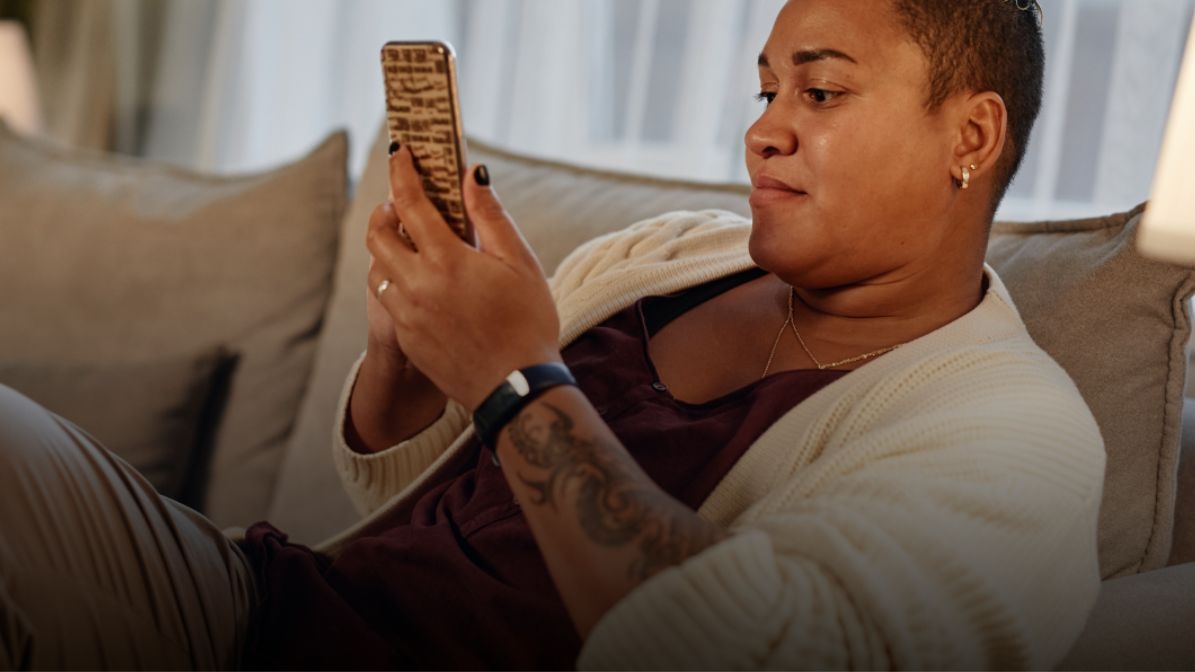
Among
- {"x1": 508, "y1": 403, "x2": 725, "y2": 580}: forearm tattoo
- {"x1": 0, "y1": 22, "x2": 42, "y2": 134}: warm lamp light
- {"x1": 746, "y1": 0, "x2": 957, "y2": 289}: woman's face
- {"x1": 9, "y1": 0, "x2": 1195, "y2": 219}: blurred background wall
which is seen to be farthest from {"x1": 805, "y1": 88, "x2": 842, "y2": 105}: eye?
{"x1": 0, "y1": 22, "x2": 42, "y2": 134}: warm lamp light

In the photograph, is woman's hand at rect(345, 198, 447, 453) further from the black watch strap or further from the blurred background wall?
the blurred background wall

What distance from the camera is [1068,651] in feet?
3.17

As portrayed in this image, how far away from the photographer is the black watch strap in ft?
3.05

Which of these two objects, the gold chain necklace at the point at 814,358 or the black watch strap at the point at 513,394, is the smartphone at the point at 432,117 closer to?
the black watch strap at the point at 513,394

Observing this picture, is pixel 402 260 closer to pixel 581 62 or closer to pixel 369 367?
pixel 369 367

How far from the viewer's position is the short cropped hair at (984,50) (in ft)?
3.81

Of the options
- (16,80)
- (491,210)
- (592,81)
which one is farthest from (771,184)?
(16,80)

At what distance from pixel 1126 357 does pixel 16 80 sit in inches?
101

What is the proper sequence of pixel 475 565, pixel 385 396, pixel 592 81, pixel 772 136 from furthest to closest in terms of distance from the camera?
pixel 592 81 → pixel 385 396 → pixel 772 136 → pixel 475 565

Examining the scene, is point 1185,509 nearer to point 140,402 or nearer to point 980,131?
point 980,131

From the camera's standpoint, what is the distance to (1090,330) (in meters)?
1.27

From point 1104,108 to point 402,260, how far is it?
4.71 feet

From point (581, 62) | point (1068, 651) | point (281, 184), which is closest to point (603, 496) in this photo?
point (1068, 651)

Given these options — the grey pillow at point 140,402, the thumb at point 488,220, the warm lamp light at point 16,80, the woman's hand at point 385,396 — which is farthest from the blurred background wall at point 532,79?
the thumb at point 488,220
